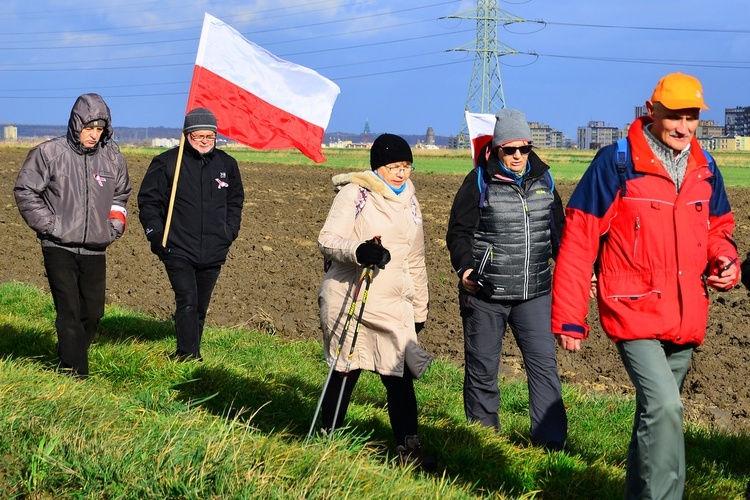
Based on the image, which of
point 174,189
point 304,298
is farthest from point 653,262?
point 304,298

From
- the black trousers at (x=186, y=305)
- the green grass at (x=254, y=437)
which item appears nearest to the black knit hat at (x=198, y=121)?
the black trousers at (x=186, y=305)

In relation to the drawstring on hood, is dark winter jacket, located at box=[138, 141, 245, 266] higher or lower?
lower

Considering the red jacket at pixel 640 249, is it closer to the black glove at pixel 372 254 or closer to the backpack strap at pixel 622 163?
the backpack strap at pixel 622 163

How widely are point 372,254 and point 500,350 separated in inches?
59.3

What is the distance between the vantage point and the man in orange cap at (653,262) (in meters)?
4.39

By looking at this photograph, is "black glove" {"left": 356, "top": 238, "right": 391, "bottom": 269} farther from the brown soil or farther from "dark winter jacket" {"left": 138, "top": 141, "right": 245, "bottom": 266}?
the brown soil

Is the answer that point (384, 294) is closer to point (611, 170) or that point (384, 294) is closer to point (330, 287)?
point (330, 287)

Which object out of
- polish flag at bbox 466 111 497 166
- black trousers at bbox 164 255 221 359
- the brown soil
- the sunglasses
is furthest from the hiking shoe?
the brown soil

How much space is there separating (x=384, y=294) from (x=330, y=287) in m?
0.32

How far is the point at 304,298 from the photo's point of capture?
12.3 metres

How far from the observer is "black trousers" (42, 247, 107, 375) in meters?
6.93

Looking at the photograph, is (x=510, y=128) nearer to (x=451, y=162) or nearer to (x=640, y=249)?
(x=640, y=249)

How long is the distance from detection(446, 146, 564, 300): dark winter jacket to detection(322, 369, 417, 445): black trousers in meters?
0.87

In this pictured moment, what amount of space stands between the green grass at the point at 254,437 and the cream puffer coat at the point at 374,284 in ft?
1.59
